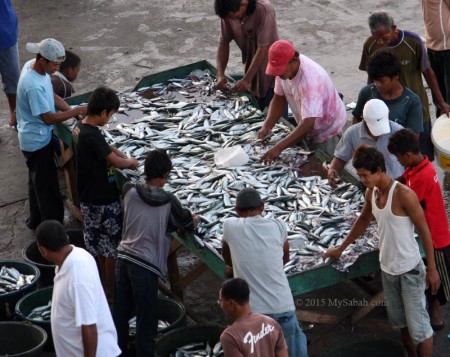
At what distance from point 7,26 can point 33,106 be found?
9.49 feet

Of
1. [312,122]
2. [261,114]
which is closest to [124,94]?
[261,114]

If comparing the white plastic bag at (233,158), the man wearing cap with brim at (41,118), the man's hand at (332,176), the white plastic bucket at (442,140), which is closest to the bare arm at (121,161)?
the white plastic bag at (233,158)

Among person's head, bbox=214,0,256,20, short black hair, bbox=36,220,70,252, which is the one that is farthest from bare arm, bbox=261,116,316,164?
short black hair, bbox=36,220,70,252

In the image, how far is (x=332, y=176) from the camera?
802 centimetres

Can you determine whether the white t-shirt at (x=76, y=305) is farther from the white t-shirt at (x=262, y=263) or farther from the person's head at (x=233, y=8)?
the person's head at (x=233, y=8)

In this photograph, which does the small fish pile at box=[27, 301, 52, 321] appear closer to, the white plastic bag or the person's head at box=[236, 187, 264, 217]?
the white plastic bag

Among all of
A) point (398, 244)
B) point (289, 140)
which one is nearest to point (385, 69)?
point (289, 140)

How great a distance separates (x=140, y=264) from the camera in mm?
7262

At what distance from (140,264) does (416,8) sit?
9193 millimetres

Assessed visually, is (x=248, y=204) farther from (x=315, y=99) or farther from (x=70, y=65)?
(x=70, y=65)

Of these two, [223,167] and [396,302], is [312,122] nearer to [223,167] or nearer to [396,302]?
[223,167]

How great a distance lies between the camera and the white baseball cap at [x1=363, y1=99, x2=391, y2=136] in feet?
24.7

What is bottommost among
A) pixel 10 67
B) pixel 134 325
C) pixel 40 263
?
pixel 40 263

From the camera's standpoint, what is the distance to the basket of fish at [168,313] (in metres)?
7.90
